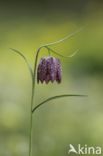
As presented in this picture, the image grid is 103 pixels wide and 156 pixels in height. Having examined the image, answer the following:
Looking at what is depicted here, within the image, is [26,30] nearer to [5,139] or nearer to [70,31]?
[70,31]

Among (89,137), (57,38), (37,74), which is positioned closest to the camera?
(37,74)

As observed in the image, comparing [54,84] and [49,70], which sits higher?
[54,84]

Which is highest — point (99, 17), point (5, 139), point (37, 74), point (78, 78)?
point (99, 17)

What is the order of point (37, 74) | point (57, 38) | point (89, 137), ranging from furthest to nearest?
point (57, 38) → point (89, 137) → point (37, 74)

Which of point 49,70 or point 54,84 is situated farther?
point 54,84

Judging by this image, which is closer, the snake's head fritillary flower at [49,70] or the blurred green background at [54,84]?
the snake's head fritillary flower at [49,70]

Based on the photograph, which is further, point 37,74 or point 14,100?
point 14,100

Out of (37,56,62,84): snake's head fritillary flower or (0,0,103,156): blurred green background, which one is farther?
(0,0,103,156): blurred green background

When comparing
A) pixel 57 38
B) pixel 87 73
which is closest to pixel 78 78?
pixel 87 73
